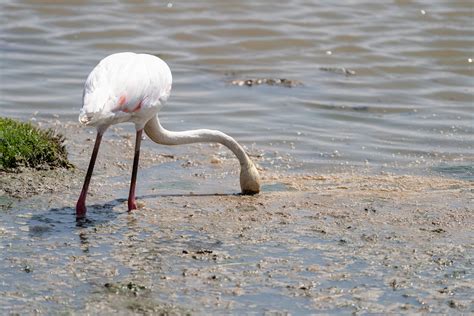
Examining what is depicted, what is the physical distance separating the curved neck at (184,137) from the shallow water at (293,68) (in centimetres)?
133

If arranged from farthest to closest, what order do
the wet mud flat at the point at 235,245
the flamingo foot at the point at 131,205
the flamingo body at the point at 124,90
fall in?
the flamingo foot at the point at 131,205
the flamingo body at the point at 124,90
the wet mud flat at the point at 235,245

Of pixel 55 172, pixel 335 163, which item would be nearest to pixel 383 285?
pixel 55 172

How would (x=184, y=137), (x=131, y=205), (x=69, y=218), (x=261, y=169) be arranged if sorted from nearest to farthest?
(x=69, y=218), (x=131, y=205), (x=184, y=137), (x=261, y=169)

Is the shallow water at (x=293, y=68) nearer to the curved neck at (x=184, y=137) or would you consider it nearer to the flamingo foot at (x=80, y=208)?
the curved neck at (x=184, y=137)

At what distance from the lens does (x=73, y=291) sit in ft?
19.2

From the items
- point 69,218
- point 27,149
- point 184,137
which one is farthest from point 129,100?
point 27,149

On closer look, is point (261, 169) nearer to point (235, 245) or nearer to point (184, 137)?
point (184, 137)

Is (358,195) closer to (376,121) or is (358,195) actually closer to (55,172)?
(55,172)

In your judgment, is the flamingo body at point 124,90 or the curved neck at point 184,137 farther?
the curved neck at point 184,137

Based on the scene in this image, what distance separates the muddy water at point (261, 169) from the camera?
20.0 feet

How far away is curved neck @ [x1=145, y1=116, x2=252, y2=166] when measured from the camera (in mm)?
8664

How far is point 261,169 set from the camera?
998 cm

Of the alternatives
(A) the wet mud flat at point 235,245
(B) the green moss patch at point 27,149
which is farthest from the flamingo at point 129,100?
(B) the green moss patch at point 27,149

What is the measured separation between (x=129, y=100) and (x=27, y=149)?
1.40 meters
